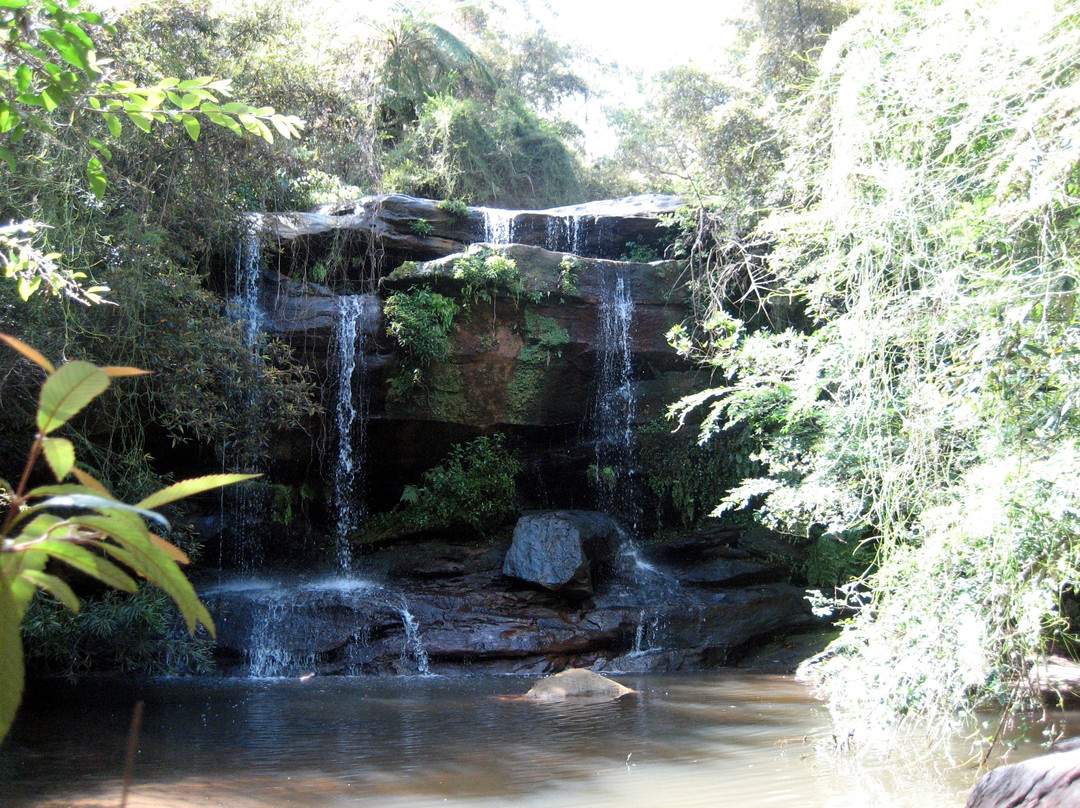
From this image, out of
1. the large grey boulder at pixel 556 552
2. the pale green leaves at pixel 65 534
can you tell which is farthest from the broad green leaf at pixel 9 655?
the large grey boulder at pixel 556 552

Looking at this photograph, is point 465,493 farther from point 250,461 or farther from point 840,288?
point 840,288

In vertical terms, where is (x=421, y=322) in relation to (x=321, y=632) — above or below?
above

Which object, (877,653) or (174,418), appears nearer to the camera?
(877,653)

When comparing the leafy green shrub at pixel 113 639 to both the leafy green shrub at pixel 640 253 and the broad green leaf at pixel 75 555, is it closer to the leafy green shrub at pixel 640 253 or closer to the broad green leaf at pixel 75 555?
the broad green leaf at pixel 75 555

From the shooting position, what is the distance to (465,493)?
11375 mm

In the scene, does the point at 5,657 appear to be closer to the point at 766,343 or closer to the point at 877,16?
the point at 877,16

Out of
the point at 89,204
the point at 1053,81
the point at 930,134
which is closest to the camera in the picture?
the point at 1053,81

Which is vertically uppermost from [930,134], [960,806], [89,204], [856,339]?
[89,204]

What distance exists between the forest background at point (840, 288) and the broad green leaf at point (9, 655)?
1.36 metres

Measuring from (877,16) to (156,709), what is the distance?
269 inches

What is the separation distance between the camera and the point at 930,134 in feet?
12.4

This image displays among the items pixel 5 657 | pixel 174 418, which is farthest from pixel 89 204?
pixel 5 657

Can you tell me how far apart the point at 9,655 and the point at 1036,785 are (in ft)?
9.07

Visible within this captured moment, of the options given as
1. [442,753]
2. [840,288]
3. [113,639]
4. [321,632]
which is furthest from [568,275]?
[442,753]
